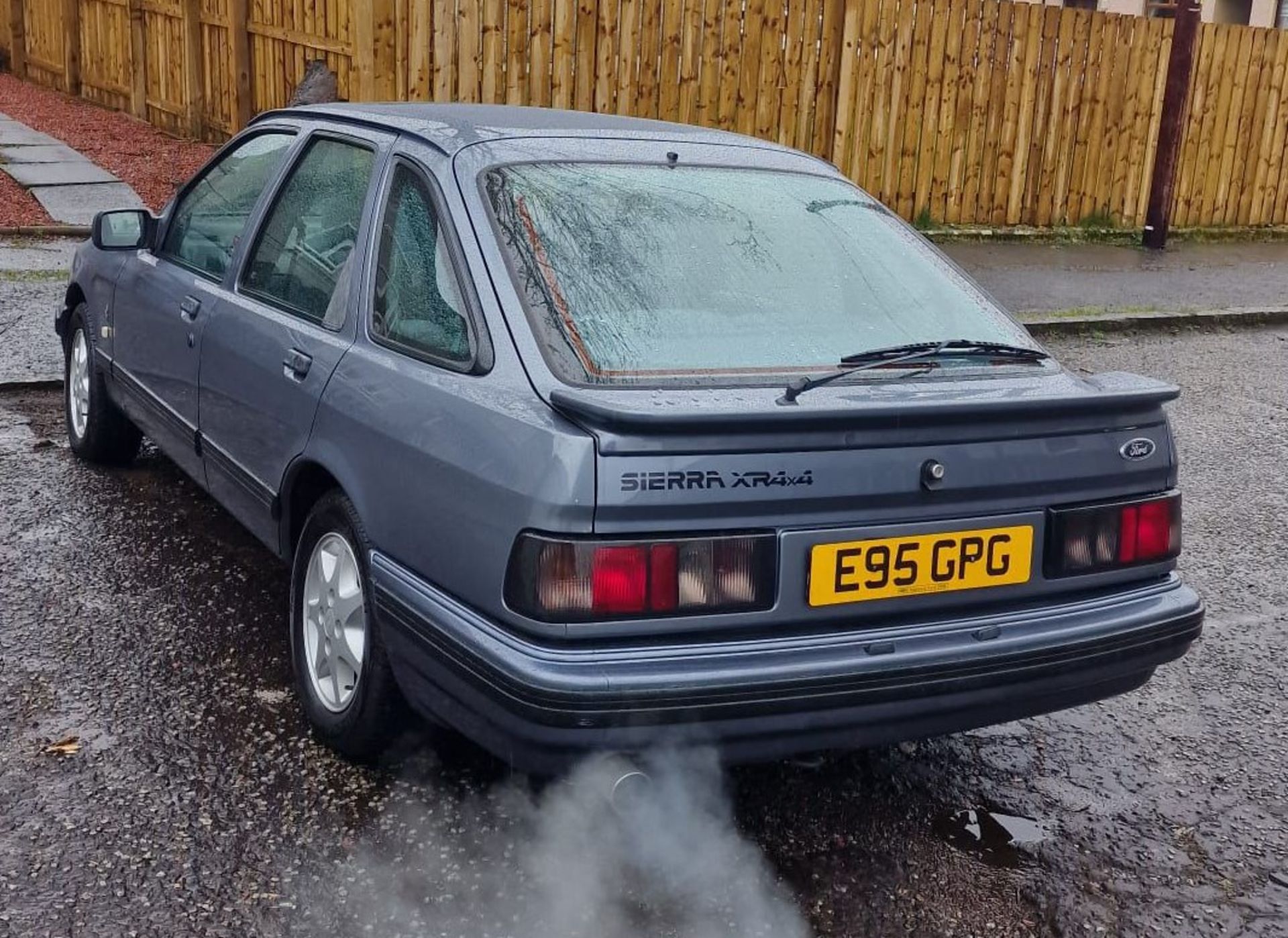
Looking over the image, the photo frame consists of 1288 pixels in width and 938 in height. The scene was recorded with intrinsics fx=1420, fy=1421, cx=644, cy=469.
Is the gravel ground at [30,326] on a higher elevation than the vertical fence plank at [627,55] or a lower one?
lower

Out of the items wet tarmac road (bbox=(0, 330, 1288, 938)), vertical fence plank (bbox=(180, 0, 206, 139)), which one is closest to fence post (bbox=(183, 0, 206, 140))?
vertical fence plank (bbox=(180, 0, 206, 139))

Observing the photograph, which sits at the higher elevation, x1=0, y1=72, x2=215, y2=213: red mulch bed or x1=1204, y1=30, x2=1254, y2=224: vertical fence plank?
x1=1204, y1=30, x2=1254, y2=224: vertical fence plank

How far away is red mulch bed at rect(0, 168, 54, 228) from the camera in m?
10.8

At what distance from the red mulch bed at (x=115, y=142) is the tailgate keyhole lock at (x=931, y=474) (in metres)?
9.55

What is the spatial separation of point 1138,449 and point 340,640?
6.38 feet

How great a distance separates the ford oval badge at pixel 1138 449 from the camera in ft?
10.5

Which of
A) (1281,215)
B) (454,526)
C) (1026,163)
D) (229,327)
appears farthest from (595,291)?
(1281,215)

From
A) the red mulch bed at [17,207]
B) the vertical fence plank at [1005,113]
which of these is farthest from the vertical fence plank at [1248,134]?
the red mulch bed at [17,207]

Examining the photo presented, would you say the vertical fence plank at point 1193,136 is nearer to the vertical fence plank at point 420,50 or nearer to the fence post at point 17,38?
the vertical fence plank at point 420,50

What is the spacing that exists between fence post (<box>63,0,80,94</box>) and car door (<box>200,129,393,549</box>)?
16.9 m

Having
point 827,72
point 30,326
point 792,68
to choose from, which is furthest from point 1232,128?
point 30,326

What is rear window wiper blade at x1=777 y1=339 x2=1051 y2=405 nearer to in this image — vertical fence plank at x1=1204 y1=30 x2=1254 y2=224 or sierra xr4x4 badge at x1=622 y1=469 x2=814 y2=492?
sierra xr4x4 badge at x1=622 y1=469 x2=814 y2=492

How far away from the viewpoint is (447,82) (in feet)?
33.6

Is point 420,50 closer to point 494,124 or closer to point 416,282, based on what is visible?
point 494,124
